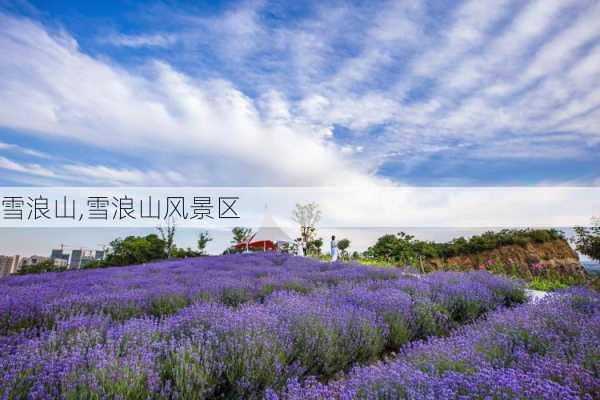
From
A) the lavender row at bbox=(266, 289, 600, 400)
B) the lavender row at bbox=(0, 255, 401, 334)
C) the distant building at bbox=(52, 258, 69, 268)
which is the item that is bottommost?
the distant building at bbox=(52, 258, 69, 268)

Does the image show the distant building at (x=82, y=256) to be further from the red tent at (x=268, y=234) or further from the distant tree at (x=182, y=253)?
the red tent at (x=268, y=234)

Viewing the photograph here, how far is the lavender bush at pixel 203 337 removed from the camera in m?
1.80

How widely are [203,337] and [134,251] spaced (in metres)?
16.4

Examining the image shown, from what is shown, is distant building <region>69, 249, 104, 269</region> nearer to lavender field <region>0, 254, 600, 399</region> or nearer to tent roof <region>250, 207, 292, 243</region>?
tent roof <region>250, 207, 292, 243</region>

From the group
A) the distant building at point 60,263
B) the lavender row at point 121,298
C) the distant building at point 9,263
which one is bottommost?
the distant building at point 9,263

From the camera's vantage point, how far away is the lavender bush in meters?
1.80

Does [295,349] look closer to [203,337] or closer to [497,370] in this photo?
[203,337]

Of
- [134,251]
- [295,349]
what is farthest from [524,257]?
[134,251]

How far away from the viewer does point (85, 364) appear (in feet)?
6.25

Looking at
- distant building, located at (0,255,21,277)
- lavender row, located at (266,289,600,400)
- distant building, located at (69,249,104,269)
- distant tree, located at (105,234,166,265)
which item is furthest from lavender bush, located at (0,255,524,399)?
distant building, located at (0,255,21,277)

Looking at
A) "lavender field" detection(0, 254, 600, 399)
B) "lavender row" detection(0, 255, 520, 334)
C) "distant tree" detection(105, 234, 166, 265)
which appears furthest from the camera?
"distant tree" detection(105, 234, 166, 265)

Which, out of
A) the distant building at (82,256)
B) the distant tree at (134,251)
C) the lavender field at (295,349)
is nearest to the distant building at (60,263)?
the distant building at (82,256)

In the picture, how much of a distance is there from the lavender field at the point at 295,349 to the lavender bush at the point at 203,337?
1 cm

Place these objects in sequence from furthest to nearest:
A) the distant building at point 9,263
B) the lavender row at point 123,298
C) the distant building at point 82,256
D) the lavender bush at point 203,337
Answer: the distant building at point 9,263 < the distant building at point 82,256 < the lavender row at point 123,298 < the lavender bush at point 203,337
